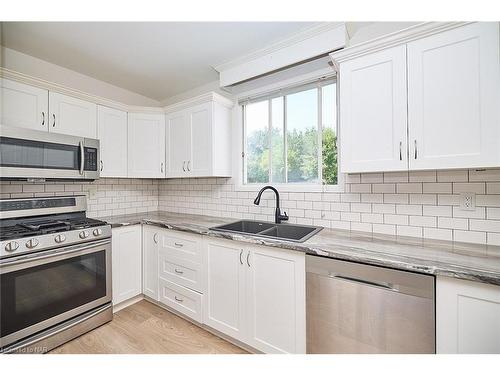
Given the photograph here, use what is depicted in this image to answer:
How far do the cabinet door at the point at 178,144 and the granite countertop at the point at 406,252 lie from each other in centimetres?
116

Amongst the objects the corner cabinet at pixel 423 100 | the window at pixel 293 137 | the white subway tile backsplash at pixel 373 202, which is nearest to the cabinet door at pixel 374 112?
the corner cabinet at pixel 423 100

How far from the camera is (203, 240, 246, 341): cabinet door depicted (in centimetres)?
172

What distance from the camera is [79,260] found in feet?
6.12

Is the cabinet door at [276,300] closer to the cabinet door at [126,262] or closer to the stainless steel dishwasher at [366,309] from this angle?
the stainless steel dishwasher at [366,309]

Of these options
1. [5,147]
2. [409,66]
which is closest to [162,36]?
[5,147]

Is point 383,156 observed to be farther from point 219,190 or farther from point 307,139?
point 219,190

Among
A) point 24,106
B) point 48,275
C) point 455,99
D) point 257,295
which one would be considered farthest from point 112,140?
point 455,99

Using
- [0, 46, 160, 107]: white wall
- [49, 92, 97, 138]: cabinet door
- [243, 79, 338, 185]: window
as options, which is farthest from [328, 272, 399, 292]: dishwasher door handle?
[0, 46, 160, 107]: white wall

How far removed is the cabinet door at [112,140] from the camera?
242 centimetres

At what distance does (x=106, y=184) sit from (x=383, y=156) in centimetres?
285

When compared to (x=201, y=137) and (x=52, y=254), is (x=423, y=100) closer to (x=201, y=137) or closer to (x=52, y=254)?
(x=201, y=137)

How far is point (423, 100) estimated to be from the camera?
4.34 feet

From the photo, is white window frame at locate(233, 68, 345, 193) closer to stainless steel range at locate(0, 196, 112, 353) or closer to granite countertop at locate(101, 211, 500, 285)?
granite countertop at locate(101, 211, 500, 285)
